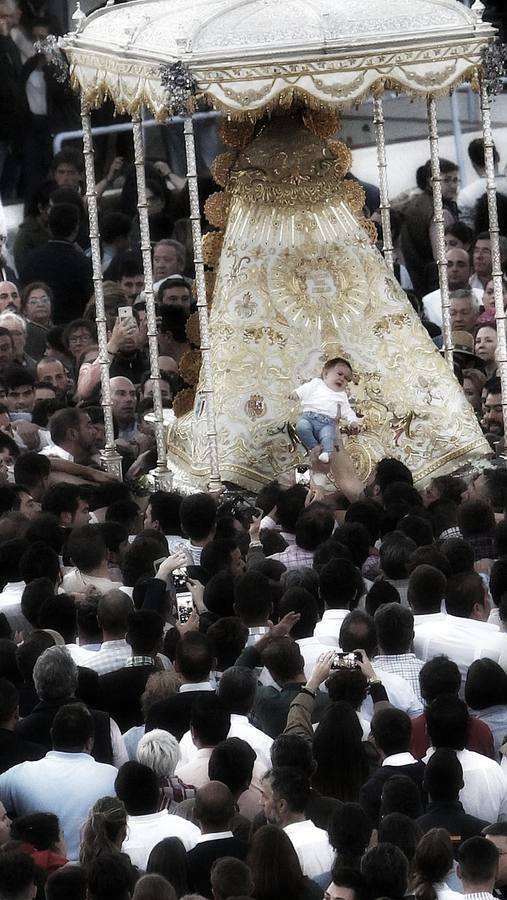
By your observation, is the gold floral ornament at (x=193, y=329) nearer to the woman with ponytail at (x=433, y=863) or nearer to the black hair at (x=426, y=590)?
the black hair at (x=426, y=590)

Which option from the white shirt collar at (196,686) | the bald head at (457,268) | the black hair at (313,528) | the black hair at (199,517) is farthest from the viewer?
the bald head at (457,268)

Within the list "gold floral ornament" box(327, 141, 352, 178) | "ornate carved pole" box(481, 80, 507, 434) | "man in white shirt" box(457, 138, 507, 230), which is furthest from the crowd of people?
"man in white shirt" box(457, 138, 507, 230)

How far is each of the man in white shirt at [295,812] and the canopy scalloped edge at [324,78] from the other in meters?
5.62

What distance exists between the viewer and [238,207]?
14.6 meters

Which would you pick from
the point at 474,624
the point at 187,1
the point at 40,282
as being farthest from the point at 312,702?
the point at 40,282

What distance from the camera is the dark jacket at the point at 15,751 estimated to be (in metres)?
9.33

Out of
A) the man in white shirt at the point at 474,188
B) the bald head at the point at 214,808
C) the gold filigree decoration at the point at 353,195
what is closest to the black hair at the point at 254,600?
the bald head at the point at 214,808

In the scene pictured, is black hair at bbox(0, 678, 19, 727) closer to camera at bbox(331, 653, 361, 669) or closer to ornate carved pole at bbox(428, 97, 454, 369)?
camera at bbox(331, 653, 361, 669)

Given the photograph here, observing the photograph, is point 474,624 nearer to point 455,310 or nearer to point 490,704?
point 490,704

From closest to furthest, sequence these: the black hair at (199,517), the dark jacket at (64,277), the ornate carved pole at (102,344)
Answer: the black hair at (199,517) < the ornate carved pole at (102,344) < the dark jacket at (64,277)

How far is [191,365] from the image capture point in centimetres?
1472

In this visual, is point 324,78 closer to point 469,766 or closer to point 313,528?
point 313,528

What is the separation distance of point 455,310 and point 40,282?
2.86m

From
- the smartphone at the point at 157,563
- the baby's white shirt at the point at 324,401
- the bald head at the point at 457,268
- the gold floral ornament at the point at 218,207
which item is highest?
the gold floral ornament at the point at 218,207
